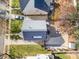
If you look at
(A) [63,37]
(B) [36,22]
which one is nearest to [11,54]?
(B) [36,22]

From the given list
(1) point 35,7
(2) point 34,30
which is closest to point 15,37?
(2) point 34,30

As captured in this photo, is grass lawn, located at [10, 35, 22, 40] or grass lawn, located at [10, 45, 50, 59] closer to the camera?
grass lawn, located at [10, 45, 50, 59]

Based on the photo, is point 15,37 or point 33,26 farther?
point 15,37

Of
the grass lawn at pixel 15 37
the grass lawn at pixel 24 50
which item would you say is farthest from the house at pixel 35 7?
the grass lawn at pixel 24 50

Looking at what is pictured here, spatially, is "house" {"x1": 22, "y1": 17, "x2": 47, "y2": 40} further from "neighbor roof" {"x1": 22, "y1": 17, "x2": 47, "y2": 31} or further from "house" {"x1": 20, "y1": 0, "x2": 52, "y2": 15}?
"house" {"x1": 20, "y1": 0, "x2": 52, "y2": 15}

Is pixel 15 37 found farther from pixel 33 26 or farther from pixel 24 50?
pixel 33 26

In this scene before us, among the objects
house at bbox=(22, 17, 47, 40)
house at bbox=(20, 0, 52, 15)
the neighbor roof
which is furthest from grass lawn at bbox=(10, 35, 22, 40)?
house at bbox=(20, 0, 52, 15)

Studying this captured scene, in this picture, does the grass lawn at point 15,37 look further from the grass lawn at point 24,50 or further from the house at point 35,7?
the house at point 35,7
